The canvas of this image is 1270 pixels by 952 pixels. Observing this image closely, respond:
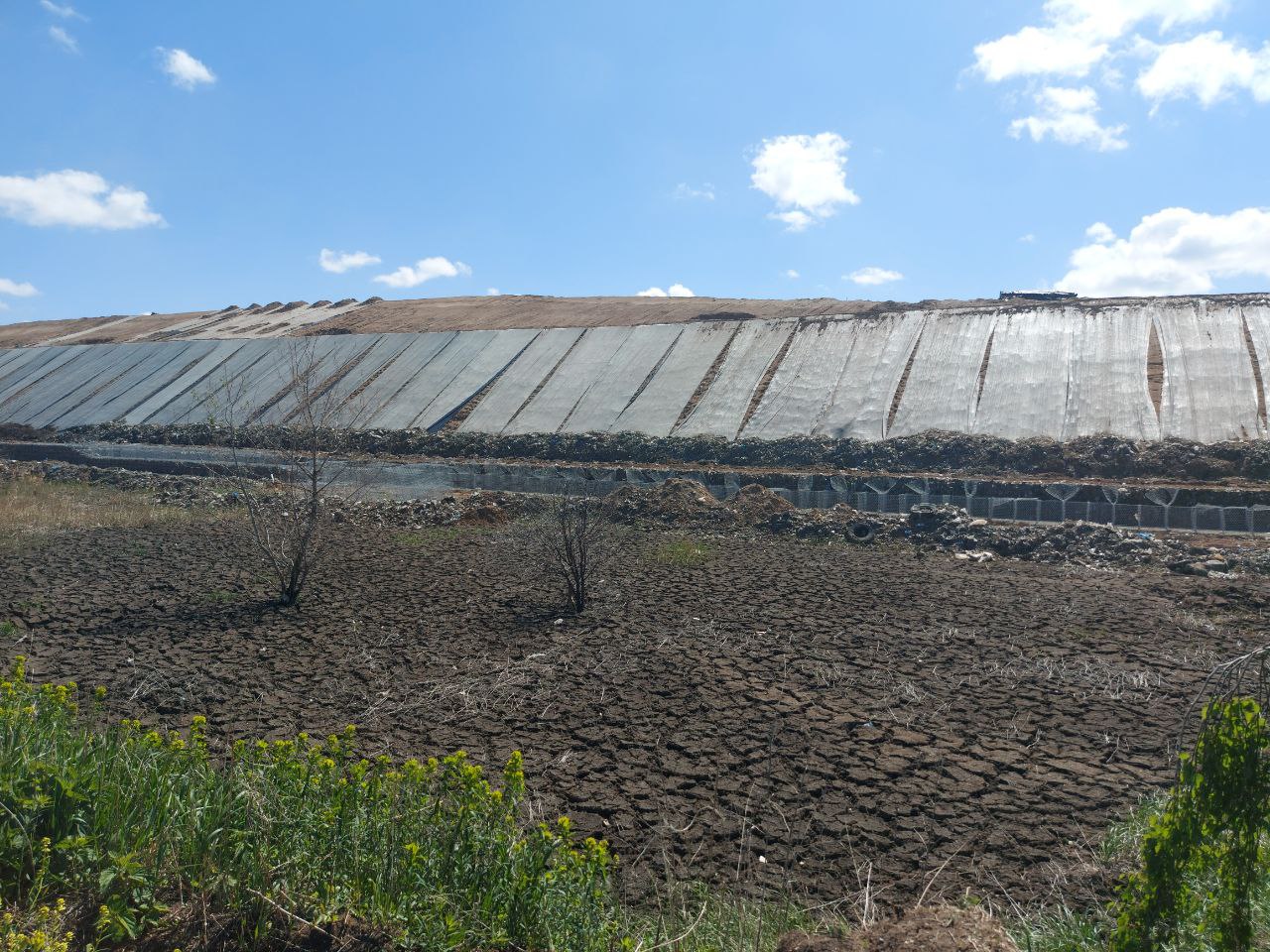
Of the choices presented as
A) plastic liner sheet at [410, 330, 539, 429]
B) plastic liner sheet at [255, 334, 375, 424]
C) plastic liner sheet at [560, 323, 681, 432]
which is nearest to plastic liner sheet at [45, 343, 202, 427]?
plastic liner sheet at [255, 334, 375, 424]

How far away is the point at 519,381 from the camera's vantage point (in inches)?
859

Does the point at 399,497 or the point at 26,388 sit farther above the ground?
the point at 26,388

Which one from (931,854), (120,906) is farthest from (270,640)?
(931,854)

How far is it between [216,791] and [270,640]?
13.7 feet

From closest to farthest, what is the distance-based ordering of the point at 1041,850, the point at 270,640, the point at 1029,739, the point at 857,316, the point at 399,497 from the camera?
the point at 1041,850 < the point at 1029,739 < the point at 270,640 < the point at 399,497 < the point at 857,316

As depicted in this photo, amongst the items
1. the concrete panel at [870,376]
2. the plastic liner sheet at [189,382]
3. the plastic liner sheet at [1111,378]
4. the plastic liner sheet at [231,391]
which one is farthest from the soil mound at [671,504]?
the plastic liner sheet at [189,382]

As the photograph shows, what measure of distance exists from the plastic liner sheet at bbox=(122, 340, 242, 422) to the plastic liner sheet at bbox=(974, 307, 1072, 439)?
19793 millimetres

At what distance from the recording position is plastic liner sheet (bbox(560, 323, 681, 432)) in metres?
19.0

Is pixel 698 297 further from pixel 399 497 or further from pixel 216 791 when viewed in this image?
pixel 216 791

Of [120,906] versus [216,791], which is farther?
[216,791]

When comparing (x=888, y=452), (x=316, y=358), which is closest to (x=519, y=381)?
(x=316, y=358)

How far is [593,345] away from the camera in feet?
75.7

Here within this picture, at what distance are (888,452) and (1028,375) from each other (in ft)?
13.3

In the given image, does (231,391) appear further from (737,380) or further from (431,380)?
(737,380)
